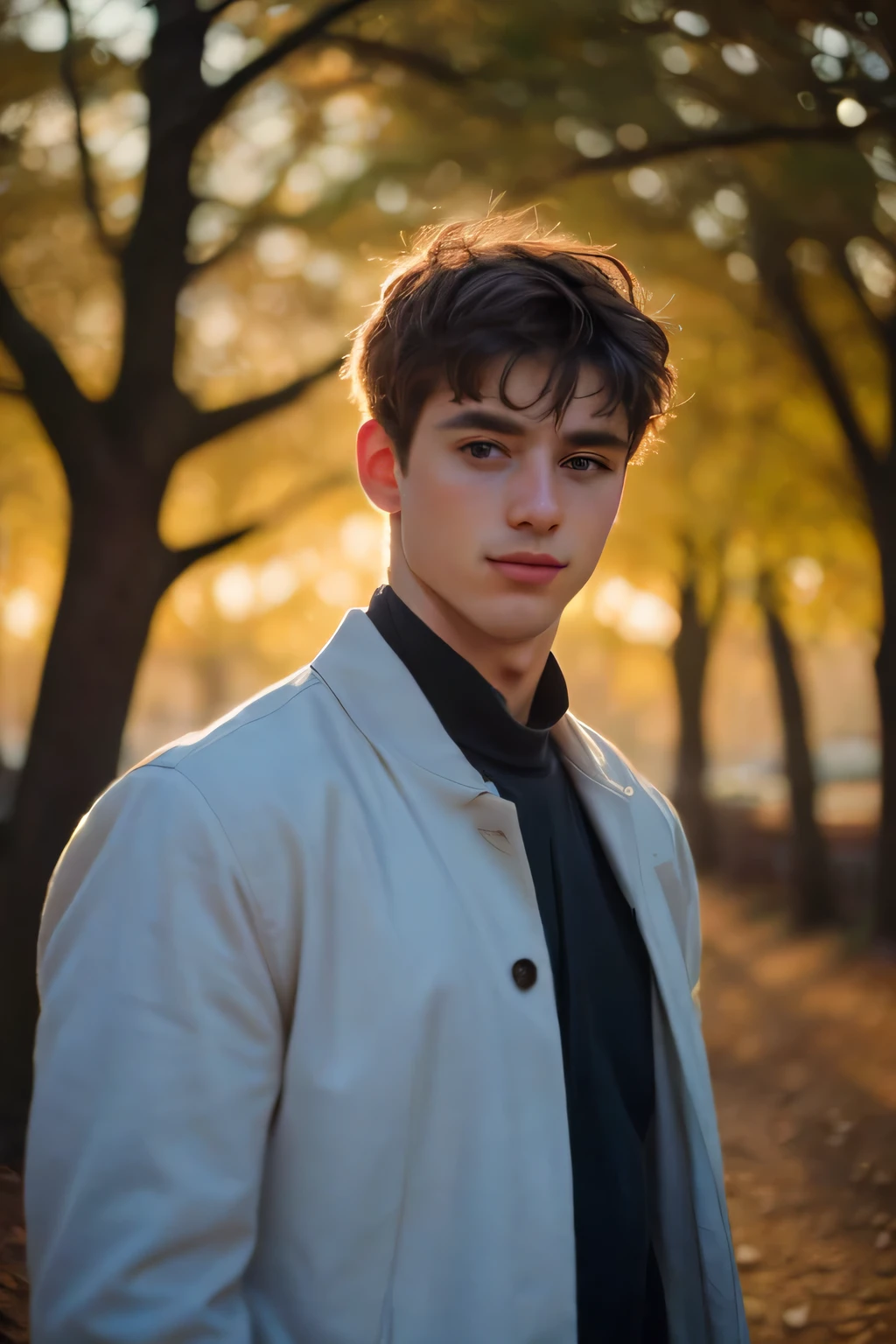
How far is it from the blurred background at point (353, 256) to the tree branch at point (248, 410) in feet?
0.06

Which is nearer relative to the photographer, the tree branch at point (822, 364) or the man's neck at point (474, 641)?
the man's neck at point (474, 641)

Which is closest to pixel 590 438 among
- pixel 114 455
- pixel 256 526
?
pixel 114 455

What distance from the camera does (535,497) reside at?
6.31 feet

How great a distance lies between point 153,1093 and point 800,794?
11064 millimetres

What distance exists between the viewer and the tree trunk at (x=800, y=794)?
11.4 metres

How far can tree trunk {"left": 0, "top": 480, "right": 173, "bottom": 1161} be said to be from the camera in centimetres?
507

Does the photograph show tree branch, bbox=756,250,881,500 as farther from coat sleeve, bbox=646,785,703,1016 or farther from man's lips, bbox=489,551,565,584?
man's lips, bbox=489,551,565,584

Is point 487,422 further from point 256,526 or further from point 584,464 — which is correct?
point 256,526

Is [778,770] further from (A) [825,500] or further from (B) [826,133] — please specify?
(B) [826,133]

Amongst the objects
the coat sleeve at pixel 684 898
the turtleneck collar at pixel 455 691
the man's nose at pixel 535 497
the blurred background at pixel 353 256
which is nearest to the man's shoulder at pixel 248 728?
the turtleneck collar at pixel 455 691

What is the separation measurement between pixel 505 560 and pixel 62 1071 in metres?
1.06

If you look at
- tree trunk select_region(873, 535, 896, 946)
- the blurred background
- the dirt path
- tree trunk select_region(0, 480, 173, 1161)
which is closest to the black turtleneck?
the blurred background

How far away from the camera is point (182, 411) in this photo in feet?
17.6

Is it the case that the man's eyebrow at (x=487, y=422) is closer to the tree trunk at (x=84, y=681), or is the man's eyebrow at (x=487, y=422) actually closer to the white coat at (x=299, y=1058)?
the white coat at (x=299, y=1058)
